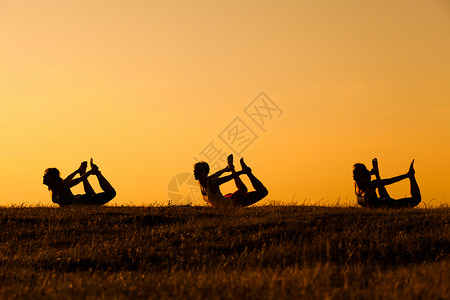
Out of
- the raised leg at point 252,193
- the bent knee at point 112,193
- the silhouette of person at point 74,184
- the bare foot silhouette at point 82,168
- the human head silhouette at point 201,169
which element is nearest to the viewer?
the human head silhouette at point 201,169

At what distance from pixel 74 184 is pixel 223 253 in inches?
326

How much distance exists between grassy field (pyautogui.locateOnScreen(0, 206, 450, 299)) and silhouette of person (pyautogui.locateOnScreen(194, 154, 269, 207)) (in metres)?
0.65

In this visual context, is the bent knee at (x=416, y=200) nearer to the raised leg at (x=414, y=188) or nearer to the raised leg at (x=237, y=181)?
the raised leg at (x=414, y=188)

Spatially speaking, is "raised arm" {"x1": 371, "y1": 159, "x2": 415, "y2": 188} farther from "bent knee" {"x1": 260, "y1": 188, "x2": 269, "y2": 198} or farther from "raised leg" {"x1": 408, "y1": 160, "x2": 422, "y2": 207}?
"bent knee" {"x1": 260, "y1": 188, "x2": 269, "y2": 198}

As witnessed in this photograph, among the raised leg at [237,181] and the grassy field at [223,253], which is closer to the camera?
the grassy field at [223,253]

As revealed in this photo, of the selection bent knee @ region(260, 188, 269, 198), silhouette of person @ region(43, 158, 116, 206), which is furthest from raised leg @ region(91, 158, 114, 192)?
bent knee @ region(260, 188, 269, 198)

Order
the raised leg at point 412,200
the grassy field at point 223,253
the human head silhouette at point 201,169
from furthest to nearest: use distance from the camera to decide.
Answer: the raised leg at point 412,200 → the human head silhouette at point 201,169 → the grassy field at point 223,253

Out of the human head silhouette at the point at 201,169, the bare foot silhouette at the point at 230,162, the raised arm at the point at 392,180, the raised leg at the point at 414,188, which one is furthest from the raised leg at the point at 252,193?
the raised leg at the point at 414,188

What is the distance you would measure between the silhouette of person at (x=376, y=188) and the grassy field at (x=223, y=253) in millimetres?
1044

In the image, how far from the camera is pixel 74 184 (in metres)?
20.6

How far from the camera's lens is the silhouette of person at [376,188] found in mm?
18938

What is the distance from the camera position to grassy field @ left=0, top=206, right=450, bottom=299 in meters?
9.67

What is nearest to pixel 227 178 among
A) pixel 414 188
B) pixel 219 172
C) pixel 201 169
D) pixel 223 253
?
pixel 219 172

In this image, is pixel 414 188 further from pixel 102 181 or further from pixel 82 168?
pixel 82 168
